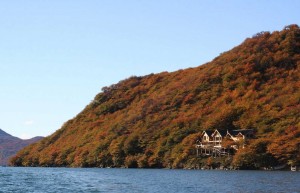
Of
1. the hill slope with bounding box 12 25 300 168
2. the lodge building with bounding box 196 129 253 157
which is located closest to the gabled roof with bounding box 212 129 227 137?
the lodge building with bounding box 196 129 253 157

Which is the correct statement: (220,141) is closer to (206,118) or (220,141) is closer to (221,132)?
(221,132)

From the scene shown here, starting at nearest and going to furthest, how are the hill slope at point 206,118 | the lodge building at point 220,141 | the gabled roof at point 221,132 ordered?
1. the lodge building at point 220,141
2. the hill slope at point 206,118
3. the gabled roof at point 221,132

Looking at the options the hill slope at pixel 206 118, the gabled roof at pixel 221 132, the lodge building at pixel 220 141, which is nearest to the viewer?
the lodge building at pixel 220 141

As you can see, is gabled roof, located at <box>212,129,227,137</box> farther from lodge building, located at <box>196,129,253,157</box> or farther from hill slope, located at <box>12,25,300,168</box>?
hill slope, located at <box>12,25,300,168</box>

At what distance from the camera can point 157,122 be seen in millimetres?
156250

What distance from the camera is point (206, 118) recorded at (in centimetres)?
14425

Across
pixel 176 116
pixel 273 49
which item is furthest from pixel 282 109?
pixel 273 49

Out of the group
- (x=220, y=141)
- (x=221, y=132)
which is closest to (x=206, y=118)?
(x=221, y=132)

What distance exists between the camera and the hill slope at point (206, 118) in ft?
393

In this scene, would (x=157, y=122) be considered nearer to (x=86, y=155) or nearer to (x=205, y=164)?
(x=86, y=155)

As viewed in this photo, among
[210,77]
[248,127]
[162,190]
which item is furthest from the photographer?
[210,77]

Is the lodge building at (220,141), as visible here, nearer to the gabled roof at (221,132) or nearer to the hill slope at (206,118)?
the gabled roof at (221,132)

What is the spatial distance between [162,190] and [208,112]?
9507cm

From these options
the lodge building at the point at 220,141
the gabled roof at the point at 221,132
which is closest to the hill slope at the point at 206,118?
the lodge building at the point at 220,141
